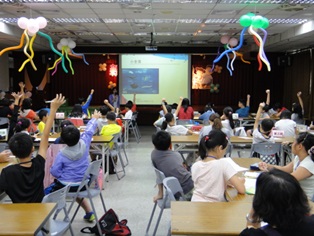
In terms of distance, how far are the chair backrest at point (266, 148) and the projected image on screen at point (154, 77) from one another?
8.58 meters

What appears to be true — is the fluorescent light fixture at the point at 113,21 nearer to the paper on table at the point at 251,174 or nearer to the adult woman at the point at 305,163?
the paper on table at the point at 251,174

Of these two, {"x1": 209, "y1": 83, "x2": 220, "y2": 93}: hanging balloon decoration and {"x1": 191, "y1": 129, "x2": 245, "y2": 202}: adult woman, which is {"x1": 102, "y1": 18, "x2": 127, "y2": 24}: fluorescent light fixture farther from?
{"x1": 209, "y1": 83, "x2": 220, "y2": 93}: hanging balloon decoration

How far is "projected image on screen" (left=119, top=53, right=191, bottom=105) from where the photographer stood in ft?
43.3

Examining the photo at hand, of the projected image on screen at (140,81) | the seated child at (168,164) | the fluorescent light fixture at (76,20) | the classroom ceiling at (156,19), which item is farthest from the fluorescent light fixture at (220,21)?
the seated child at (168,164)

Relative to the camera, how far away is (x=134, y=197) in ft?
15.9

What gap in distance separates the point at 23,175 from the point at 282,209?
1.87m

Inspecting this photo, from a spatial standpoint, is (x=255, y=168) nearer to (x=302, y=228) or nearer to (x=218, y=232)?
(x=218, y=232)

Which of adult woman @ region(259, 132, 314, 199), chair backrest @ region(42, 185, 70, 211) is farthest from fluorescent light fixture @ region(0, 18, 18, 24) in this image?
adult woman @ region(259, 132, 314, 199)

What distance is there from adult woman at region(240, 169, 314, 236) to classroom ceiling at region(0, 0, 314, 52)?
17.4 feet

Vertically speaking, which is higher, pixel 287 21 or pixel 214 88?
pixel 287 21

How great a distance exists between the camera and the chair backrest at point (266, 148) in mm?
4800

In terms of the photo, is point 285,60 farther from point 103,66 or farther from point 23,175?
point 23,175

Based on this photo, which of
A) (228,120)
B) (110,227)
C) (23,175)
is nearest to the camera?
(23,175)

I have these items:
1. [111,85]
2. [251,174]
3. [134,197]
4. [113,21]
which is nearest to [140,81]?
[111,85]
